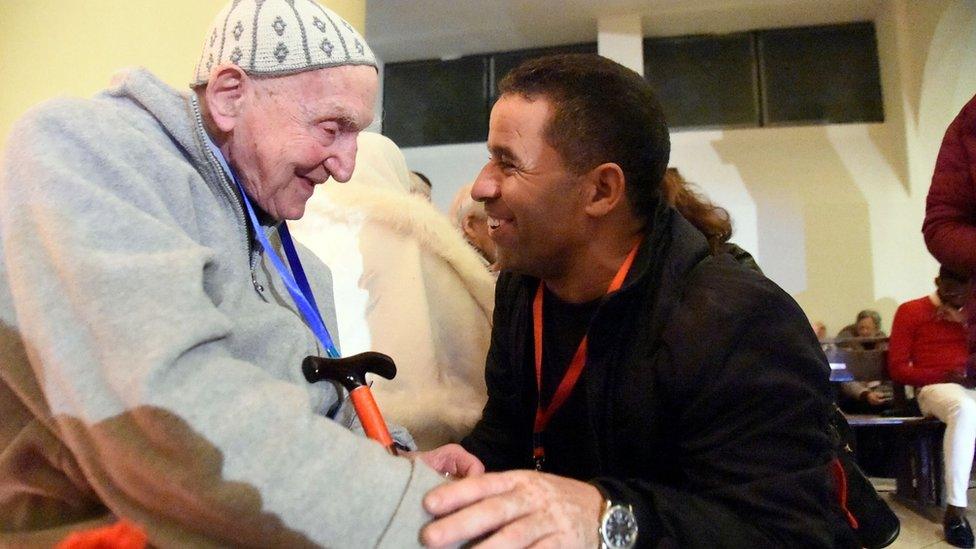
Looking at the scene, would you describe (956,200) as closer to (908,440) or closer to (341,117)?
(341,117)

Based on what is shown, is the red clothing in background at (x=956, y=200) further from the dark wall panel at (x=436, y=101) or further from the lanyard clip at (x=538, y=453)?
the dark wall panel at (x=436, y=101)

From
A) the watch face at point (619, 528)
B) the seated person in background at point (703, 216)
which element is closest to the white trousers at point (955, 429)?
the seated person in background at point (703, 216)

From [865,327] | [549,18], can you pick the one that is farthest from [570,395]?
[549,18]

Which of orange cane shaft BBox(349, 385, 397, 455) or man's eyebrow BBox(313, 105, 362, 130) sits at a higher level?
man's eyebrow BBox(313, 105, 362, 130)

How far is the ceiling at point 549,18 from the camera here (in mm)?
5133

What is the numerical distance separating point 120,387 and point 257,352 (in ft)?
0.82

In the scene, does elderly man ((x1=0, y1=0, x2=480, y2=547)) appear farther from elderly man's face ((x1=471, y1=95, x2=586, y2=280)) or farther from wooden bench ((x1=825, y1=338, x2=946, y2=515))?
wooden bench ((x1=825, y1=338, x2=946, y2=515))

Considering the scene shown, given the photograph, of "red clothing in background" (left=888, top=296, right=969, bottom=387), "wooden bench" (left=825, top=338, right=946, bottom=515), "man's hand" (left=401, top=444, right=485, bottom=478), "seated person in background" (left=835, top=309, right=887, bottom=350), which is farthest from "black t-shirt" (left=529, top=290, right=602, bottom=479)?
"seated person in background" (left=835, top=309, right=887, bottom=350)

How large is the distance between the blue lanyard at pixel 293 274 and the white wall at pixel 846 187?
469 cm

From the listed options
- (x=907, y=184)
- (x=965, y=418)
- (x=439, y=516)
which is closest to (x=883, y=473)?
(x=965, y=418)

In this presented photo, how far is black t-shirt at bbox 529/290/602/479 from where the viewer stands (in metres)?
1.10

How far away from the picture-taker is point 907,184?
497 centimetres

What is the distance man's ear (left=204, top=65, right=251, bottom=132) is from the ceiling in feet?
15.3

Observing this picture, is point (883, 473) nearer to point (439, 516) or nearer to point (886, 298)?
point (886, 298)
